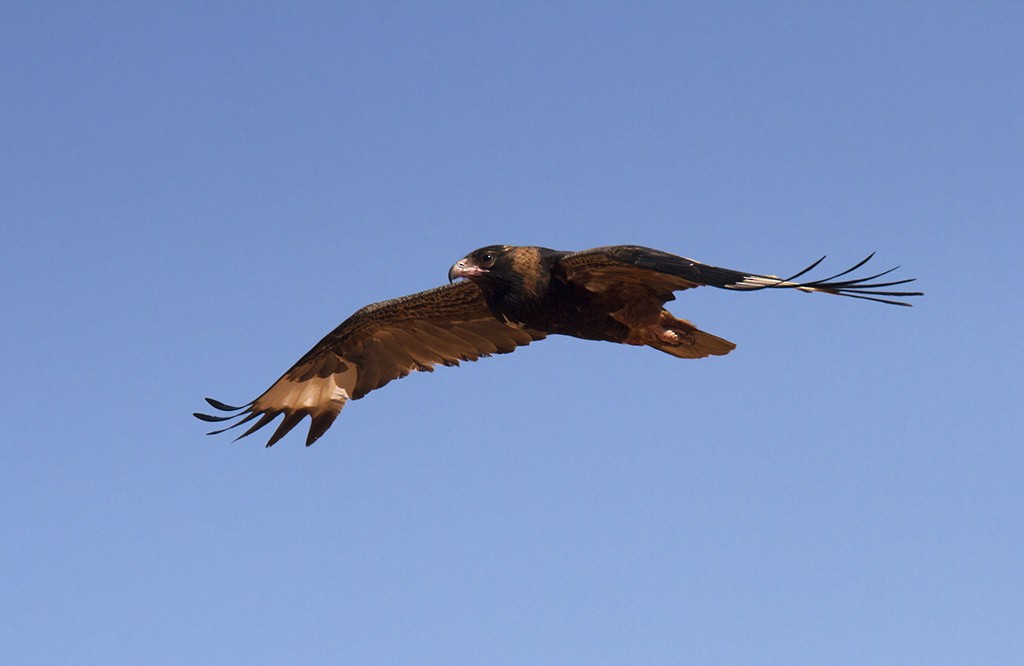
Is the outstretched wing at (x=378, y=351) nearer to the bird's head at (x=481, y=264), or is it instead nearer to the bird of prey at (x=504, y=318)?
the bird of prey at (x=504, y=318)

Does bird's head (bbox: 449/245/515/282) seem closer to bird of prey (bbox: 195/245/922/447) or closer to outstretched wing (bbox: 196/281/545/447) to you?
bird of prey (bbox: 195/245/922/447)

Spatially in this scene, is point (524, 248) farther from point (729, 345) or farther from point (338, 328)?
point (338, 328)

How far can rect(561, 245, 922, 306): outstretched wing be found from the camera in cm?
848

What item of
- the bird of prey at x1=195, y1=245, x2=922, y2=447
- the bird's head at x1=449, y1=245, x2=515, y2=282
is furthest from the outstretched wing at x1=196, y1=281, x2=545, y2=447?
the bird's head at x1=449, y1=245, x2=515, y2=282

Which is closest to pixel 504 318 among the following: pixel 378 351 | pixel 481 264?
pixel 481 264

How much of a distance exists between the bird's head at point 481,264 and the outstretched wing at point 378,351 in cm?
160

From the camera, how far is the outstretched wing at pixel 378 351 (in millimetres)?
12586

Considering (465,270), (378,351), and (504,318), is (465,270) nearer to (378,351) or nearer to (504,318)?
(504,318)

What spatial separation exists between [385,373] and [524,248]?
10.5 feet

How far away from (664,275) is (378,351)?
14.1ft

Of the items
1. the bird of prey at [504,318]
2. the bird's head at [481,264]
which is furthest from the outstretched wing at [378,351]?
the bird's head at [481,264]

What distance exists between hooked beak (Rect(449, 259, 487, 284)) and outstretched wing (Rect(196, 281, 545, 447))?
5.25ft

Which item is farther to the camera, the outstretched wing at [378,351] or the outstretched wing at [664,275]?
the outstretched wing at [378,351]

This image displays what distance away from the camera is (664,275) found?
9.81 m
